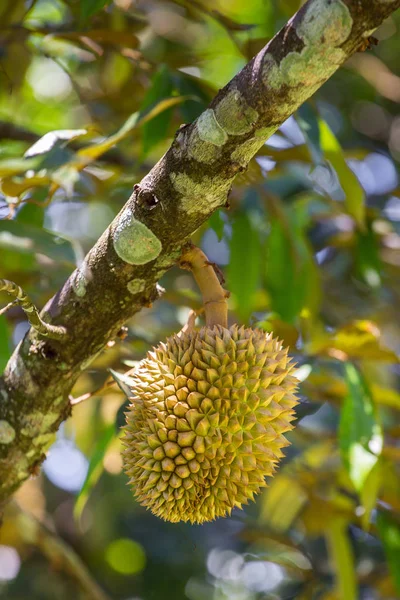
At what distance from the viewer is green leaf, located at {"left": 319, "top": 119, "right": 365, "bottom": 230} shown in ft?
6.70

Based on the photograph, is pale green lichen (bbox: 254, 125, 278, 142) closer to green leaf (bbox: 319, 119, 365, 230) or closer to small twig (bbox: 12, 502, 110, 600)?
green leaf (bbox: 319, 119, 365, 230)

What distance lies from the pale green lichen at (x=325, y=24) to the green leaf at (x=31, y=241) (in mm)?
916

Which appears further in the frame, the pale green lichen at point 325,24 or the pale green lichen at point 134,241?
the pale green lichen at point 134,241

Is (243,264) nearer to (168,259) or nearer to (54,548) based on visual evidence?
(168,259)

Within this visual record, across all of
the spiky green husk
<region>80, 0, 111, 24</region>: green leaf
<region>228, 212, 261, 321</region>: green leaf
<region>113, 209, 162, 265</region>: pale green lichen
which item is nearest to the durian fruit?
the spiky green husk

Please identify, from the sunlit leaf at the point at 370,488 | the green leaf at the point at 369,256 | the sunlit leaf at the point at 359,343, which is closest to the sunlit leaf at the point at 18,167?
the sunlit leaf at the point at 359,343

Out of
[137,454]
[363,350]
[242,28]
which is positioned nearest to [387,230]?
[363,350]

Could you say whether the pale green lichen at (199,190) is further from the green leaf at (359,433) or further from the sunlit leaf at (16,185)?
the green leaf at (359,433)

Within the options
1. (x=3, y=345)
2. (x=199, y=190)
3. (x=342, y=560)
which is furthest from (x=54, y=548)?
(x=199, y=190)

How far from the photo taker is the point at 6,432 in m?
1.48

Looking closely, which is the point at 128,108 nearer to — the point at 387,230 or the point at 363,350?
the point at 387,230

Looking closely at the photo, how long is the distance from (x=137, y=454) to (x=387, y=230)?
2.20 metres

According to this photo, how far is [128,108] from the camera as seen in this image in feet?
10.6

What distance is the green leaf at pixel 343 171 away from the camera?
6.70 feet
